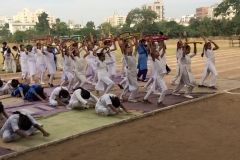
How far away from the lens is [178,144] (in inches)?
225

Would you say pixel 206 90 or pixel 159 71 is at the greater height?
pixel 159 71

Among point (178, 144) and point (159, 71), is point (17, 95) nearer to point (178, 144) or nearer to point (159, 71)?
point (159, 71)

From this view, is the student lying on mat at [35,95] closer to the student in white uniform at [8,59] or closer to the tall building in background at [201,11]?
the student in white uniform at [8,59]

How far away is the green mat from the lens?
238 inches

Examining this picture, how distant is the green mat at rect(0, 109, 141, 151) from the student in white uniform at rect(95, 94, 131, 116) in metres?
0.13

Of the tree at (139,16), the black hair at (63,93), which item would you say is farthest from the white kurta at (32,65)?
the tree at (139,16)

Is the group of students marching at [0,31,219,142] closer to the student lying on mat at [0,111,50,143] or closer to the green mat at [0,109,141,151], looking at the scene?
the student lying on mat at [0,111,50,143]

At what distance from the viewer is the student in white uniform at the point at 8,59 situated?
17703 millimetres

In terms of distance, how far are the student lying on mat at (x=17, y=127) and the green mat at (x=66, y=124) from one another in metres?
0.10

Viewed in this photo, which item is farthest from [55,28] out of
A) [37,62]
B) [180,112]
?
[180,112]

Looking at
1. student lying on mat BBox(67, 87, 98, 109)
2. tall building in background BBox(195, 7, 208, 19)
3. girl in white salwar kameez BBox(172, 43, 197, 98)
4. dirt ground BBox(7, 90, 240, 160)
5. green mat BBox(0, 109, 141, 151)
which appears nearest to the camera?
dirt ground BBox(7, 90, 240, 160)

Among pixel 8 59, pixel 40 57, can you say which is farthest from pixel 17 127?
pixel 8 59

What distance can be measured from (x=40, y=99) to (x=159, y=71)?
3389 millimetres

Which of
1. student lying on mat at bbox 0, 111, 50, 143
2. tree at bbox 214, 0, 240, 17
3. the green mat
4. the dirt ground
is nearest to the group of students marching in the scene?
student lying on mat at bbox 0, 111, 50, 143
